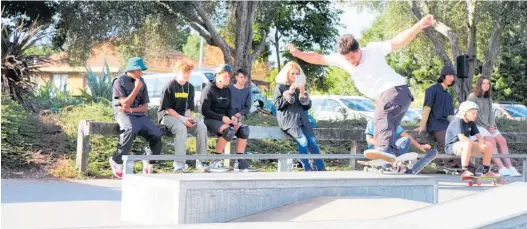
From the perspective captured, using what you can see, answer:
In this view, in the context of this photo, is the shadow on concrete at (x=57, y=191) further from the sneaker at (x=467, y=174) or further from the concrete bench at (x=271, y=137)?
the sneaker at (x=467, y=174)

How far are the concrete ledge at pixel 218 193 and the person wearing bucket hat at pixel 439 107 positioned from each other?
4.55 meters

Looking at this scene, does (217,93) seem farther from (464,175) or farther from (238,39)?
(238,39)

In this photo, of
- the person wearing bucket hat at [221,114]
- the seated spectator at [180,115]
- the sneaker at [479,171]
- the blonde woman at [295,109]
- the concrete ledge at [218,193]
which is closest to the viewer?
the concrete ledge at [218,193]

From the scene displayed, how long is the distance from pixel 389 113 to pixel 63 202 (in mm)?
3408

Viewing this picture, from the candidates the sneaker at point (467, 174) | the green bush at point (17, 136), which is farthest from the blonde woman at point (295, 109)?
→ the green bush at point (17, 136)

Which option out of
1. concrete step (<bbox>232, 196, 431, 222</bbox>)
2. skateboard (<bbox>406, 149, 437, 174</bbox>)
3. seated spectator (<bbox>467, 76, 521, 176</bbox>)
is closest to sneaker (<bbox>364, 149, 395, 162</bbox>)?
skateboard (<bbox>406, 149, 437, 174</bbox>)

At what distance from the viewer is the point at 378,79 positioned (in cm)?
779

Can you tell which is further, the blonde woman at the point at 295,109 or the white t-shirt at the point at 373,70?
the blonde woman at the point at 295,109

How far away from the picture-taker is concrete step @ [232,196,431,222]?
608 centimetres

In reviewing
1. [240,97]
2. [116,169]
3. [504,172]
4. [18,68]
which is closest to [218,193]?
[116,169]

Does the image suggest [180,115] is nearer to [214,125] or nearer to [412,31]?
[214,125]

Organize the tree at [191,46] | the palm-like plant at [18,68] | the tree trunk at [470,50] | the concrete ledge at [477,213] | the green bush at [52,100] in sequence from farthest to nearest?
the tree at [191,46]
the tree trunk at [470,50]
the green bush at [52,100]
the palm-like plant at [18,68]
the concrete ledge at [477,213]

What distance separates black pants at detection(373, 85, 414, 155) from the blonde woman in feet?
7.94

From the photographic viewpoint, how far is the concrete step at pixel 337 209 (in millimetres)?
6078
